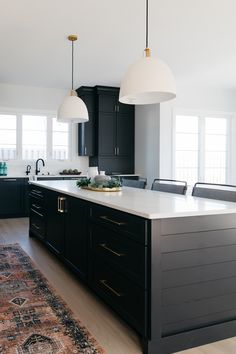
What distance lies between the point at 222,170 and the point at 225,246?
5863 millimetres

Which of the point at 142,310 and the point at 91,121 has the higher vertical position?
the point at 91,121

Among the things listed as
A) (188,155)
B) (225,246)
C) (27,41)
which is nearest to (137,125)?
(188,155)

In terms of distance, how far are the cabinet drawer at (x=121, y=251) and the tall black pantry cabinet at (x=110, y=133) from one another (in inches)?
191

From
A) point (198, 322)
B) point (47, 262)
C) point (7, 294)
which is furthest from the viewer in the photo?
point (47, 262)

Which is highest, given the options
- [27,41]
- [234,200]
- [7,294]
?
[27,41]

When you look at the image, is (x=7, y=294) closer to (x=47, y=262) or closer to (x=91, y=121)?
(x=47, y=262)

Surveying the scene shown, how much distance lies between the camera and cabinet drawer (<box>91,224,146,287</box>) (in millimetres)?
2207

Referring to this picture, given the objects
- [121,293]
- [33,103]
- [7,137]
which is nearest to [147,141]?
[33,103]

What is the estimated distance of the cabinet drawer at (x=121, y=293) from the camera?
7.25ft

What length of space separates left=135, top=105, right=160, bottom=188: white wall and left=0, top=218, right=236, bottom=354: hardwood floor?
11.1 feet

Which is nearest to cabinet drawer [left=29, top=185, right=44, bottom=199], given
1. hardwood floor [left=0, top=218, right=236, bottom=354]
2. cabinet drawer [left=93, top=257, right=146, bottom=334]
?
hardwood floor [left=0, top=218, right=236, bottom=354]

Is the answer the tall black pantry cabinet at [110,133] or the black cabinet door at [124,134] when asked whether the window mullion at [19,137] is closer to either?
the tall black pantry cabinet at [110,133]

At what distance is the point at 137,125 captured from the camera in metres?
7.87

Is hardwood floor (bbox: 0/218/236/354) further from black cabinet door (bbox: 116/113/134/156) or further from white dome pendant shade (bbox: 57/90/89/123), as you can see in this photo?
black cabinet door (bbox: 116/113/134/156)
